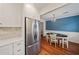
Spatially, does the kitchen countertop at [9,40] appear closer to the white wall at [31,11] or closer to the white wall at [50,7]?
the white wall at [31,11]

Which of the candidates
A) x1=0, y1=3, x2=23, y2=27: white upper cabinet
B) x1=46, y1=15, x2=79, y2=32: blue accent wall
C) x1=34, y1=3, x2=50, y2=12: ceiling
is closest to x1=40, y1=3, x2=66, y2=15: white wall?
x1=34, y1=3, x2=50, y2=12: ceiling

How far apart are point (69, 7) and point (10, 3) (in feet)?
3.04

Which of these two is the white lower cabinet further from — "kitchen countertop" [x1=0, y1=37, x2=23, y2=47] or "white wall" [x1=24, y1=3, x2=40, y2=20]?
"white wall" [x1=24, y1=3, x2=40, y2=20]

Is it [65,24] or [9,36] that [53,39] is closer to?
[65,24]

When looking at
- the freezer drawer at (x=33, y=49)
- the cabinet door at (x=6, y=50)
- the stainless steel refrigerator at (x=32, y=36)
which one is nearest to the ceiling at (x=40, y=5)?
the stainless steel refrigerator at (x=32, y=36)

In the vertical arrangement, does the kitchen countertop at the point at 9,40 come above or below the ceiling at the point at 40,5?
below

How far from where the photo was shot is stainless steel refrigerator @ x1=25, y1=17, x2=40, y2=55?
174 cm

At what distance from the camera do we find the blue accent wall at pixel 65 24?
67.3 inches

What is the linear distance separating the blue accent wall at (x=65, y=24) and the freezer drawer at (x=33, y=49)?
1.16 ft

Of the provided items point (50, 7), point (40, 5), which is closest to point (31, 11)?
point (40, 5)

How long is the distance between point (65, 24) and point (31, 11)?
0.59 m

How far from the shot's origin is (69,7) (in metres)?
1.68
